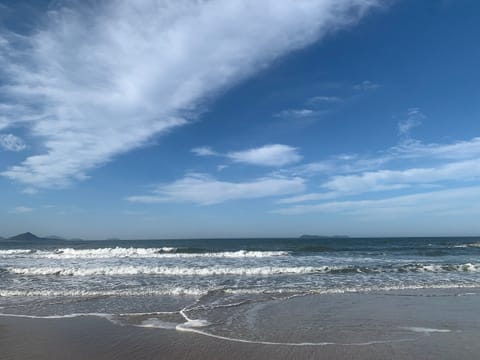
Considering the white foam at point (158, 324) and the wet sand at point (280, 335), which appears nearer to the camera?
the wet sand at point (280, 335)

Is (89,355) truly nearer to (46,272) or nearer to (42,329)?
(42,329)

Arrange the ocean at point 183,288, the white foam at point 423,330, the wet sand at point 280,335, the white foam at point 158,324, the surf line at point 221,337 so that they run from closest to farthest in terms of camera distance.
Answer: the wet sand at point 280,335 → the surf line at point 221,337 → the white foam at point 423,330 → the white foam at point 158,324 → the ocean at point 183,288

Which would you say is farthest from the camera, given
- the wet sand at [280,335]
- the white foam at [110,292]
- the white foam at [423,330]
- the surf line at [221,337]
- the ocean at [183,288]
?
the white foam at [110,292]

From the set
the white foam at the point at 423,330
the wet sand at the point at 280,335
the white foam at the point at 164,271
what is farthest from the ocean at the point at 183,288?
the white foam at the point at 423,330

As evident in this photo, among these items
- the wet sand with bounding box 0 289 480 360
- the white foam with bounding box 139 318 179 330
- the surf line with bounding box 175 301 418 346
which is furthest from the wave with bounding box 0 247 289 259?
the surf line with bounding box 175 301 418 346

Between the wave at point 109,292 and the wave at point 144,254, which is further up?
the wave at point 109,292

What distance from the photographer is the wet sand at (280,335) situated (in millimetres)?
6223

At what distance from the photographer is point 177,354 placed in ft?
20.3

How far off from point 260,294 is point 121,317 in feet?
15.8

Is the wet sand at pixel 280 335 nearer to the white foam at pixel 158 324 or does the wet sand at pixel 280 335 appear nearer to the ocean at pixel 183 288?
the white foam at pixel 158 324

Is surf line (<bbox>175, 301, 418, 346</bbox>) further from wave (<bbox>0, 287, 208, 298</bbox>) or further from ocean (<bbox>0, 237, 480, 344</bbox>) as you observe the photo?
wave (<bbox>0, 287, 208, 298</bbox>)

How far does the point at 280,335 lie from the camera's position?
23.9 ft

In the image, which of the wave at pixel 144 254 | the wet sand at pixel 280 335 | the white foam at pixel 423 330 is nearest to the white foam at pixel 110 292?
the wet sand at pixel 280 335

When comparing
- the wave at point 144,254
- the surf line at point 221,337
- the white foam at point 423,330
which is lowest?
the wave at point 144,254
